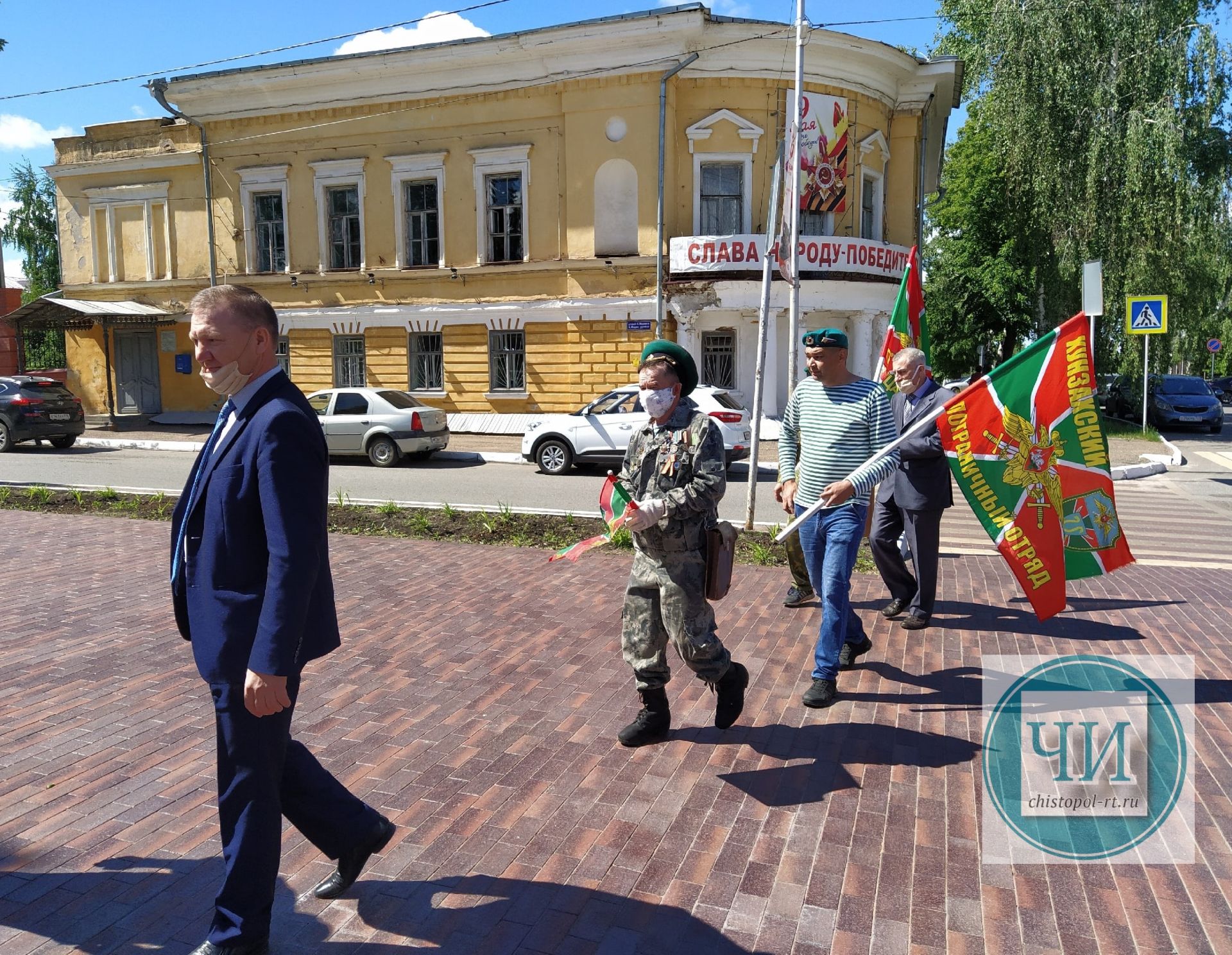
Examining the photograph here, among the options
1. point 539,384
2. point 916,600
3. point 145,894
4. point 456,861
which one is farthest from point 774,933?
point 539,384

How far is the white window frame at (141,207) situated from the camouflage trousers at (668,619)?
2557 centimetres

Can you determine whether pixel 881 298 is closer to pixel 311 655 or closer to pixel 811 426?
pixel 811 426

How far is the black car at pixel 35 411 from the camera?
1838 cm

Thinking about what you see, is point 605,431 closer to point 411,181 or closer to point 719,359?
point 719,359

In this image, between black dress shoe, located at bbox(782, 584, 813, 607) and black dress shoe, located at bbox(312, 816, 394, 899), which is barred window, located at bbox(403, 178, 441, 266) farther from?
black dress shoe, located at bbox(312, 816, 394, 899)

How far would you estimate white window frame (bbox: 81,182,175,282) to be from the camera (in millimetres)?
25219

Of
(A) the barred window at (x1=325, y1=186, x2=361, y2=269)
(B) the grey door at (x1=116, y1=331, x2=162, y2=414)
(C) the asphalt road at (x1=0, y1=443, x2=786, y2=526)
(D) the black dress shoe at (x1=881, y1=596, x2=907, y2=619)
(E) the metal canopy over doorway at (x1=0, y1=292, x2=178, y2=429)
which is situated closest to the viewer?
(D) the black dress shoe at (x1=881, y1=596, x2=907, y2=619)

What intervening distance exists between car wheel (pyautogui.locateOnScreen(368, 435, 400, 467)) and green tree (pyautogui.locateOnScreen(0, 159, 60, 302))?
4246 centimetres

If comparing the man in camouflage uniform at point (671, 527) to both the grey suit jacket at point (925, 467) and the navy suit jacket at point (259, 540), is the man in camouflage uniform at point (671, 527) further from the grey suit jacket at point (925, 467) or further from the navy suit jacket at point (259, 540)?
the grey suit jacket at point (925, 467)

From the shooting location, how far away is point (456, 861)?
3238 mm

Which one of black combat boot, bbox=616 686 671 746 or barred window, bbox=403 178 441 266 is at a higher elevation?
barred window, bbox=403 178 441 266

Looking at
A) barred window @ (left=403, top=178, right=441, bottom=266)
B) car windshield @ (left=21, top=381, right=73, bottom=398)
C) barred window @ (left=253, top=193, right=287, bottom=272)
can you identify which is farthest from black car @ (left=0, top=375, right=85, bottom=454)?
barred window @ (left=403, top=178, right=441, bottom=266)

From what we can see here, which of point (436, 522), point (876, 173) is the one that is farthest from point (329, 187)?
point (436, 522)

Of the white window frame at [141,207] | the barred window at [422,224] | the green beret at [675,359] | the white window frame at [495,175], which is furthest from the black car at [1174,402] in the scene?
the white window frame at [141,207]
